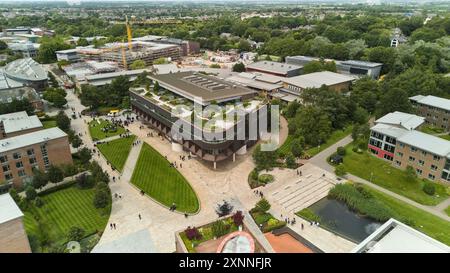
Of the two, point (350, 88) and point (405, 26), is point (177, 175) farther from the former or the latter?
point (405, 26)

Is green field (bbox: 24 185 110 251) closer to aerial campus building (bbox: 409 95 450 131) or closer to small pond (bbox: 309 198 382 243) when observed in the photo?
small pond (bbox: 309 198 382 243)

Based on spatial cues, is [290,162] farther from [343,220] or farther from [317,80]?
[317,80]

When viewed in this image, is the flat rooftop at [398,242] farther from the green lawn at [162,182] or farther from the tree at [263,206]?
the green lawn at [162,182]

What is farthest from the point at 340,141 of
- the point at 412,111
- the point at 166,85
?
the point at 166,85

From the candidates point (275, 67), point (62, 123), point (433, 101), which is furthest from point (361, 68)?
point (62, 123)

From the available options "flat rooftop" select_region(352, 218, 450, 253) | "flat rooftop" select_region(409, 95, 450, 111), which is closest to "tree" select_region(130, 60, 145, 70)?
"flat rooftop" select_region(409, 95, 450, 111)
